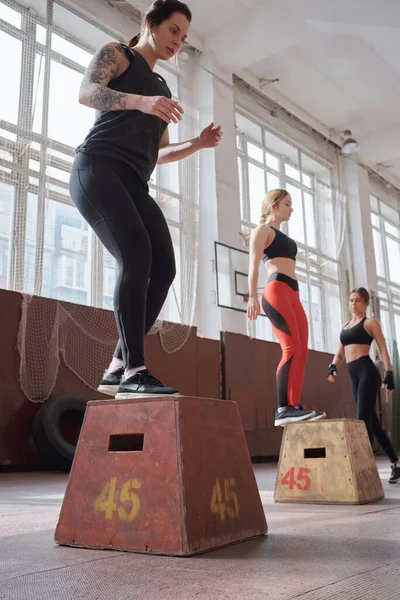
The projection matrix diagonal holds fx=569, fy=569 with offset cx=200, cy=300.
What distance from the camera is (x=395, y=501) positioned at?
2438 millimetres

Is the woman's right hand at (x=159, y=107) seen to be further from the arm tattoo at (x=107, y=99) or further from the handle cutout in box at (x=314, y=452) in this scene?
the handle cutout in box at (x=314, y=452)

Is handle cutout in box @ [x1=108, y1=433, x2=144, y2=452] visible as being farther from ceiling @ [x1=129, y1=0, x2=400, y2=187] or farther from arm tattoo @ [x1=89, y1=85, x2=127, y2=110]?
ceiling @ [x1=129, y1=0, x2=400, y2=187]

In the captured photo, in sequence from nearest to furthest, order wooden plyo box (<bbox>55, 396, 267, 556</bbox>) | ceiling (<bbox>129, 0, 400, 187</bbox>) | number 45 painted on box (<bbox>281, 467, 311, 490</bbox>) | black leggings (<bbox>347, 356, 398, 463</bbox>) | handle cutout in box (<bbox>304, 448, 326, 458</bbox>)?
wooden plyo box (<bbox>55, 396, 267, 556</bbox>), number 45 painted on box (<bbox>281, 467, 311, 490</bbox>), handle cutout in box (<bbox>304, 448, 326, 458</bbox>), black leggings (<bbox>347, 356, 398, 463</bbox>), ceiling (<bbox>129, 0, 400, 187</bbox>)

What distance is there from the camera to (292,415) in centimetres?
283

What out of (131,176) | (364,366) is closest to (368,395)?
(364,366)

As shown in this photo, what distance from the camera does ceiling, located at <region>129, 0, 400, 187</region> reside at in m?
7.12

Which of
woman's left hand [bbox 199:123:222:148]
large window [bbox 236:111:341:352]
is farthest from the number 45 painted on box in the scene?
large window [bbox 236:111:341:352]

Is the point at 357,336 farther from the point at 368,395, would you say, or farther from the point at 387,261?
the point at 387,261

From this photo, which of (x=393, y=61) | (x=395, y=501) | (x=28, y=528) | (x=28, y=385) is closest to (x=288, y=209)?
(x=395, y=501)

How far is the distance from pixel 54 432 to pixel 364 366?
2510mm

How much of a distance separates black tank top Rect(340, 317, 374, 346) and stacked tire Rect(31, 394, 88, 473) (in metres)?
2.34

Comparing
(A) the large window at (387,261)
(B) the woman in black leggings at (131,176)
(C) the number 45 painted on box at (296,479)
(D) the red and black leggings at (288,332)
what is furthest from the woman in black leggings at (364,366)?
(A) the large window at (387,261)

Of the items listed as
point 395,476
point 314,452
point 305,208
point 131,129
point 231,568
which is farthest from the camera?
point 305,208

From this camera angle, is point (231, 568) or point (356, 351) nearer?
point (231, 568)
